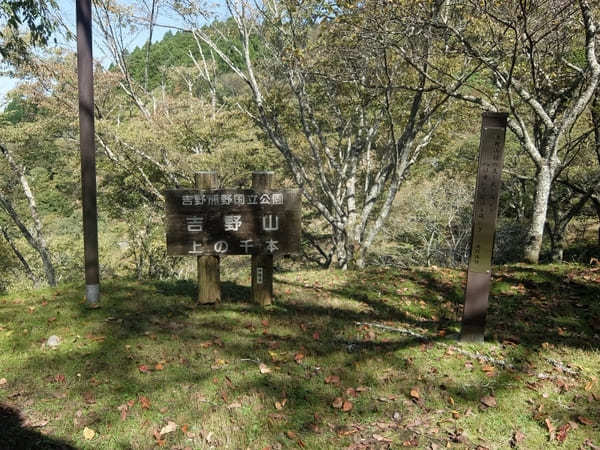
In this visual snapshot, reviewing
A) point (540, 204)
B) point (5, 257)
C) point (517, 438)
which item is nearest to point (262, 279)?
point (517, 438)

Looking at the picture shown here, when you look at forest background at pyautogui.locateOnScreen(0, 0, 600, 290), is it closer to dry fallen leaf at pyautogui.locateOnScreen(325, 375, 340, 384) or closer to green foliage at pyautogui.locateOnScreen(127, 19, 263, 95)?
dry fallen leaf at pyautogui.locateOnScreen(325, 375, 340, 384)

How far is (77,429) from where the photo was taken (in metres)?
3.47

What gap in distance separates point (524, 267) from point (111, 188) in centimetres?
1602

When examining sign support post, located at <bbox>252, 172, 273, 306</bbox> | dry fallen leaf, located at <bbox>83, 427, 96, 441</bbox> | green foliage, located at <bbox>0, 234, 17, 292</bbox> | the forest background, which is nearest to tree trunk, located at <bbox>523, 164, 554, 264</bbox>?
the forest background

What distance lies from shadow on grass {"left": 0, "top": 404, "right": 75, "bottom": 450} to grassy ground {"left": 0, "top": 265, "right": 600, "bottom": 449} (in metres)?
0.01

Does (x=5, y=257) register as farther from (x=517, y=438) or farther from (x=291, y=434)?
(x=517, y=438)

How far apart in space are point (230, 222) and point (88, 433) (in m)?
3.13

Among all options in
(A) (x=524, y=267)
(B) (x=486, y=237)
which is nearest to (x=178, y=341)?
(B) (x=486, y=237)

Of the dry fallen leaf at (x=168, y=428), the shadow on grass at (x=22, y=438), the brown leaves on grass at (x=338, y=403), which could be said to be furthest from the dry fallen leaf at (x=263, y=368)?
the shadow on grass at (x=22, y=438)

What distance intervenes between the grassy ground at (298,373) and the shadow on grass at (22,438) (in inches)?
0.5

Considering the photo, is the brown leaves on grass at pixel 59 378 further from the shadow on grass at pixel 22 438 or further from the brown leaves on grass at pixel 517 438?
the brown leaves on grass at pixel 517 438

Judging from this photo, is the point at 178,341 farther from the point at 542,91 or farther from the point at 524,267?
the point at 542,91

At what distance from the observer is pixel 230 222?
233 inches

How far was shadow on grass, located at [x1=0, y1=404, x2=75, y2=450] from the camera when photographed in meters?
3.25
